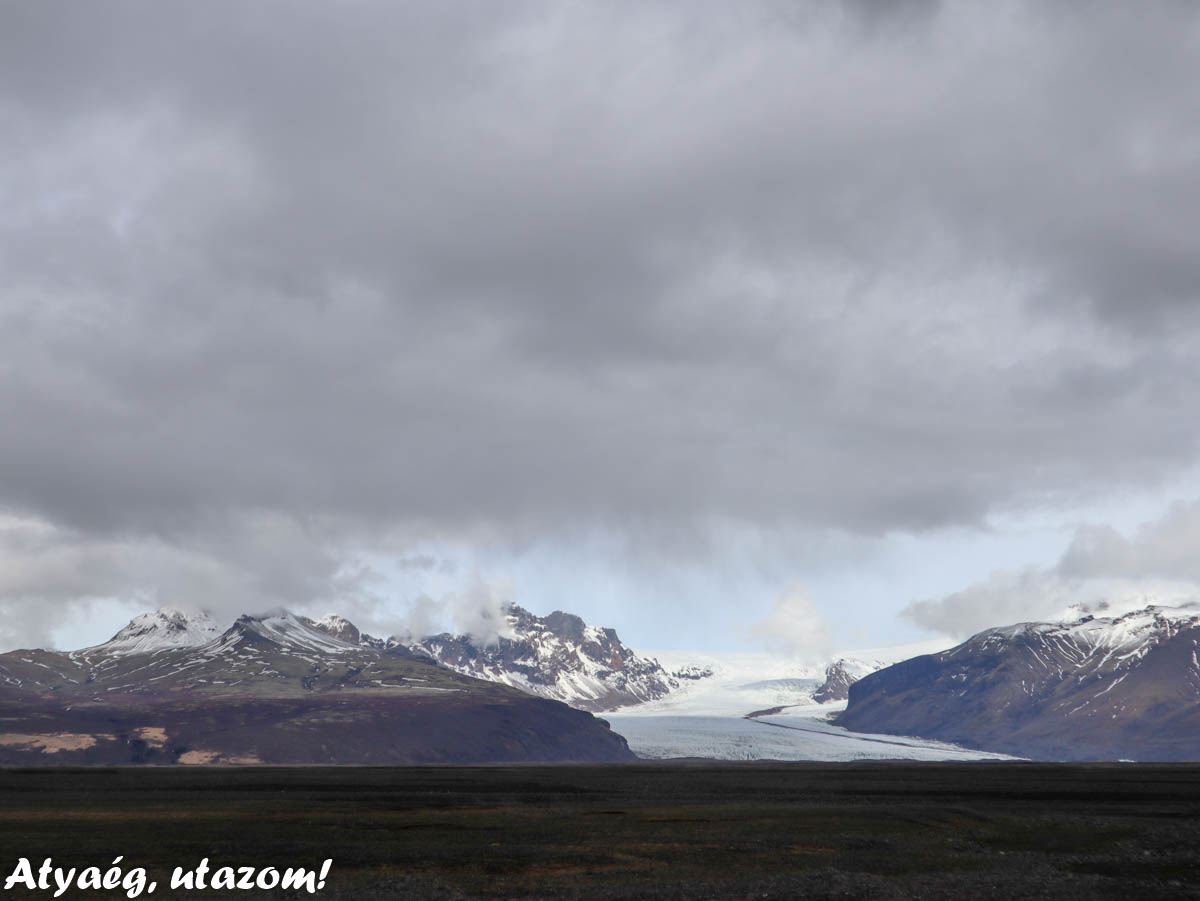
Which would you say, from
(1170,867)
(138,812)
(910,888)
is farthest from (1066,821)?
(138,812)

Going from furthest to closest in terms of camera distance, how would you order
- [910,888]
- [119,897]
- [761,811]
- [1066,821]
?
1. [761,811]
2. [1066,821]
3. [910,888]
4. [119,897]

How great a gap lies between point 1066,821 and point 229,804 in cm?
7368

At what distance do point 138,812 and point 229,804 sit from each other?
10133 mm

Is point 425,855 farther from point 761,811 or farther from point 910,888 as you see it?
point 761,811

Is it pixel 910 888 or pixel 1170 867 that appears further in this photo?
pixel 1170 867

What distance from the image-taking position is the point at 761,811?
83.6m

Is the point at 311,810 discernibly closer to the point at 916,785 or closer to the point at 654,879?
the point at 654,879

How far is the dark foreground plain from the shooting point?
2012 inches

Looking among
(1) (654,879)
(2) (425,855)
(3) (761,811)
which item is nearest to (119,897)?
(2) (425,855)

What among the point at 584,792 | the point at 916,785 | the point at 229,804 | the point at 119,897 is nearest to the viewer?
the point at 119,897

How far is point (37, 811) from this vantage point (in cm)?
8075

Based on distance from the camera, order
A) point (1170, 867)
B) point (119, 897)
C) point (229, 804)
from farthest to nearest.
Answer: point (229, 804)
point (1170, 867)
point (119, 897)

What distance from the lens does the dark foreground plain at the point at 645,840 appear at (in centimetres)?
5109

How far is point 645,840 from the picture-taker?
6538 centimetres
